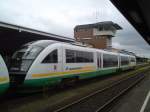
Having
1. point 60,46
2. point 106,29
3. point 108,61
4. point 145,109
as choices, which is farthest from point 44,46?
point 106,29

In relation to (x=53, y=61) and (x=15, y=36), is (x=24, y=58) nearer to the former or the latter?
(x=53, y=61)

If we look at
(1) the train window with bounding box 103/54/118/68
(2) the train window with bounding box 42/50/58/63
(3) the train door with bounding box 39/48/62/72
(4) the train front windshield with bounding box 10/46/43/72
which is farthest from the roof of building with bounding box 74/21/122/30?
(4) the train front windshield with bounding box 10/46/43/72

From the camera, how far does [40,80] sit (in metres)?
11.4

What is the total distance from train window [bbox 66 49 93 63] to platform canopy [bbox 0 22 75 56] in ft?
9.79

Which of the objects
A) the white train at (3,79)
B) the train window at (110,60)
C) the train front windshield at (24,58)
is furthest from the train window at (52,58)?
the train window at (110,60)

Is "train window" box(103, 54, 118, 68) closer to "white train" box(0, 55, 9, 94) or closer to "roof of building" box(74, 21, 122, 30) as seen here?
"white train" box(0, 55, 9, 94)

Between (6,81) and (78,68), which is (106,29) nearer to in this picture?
(78,68)

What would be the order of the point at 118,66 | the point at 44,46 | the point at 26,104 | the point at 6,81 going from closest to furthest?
the point at 6,81 < the point at 26,104 < the point at 44,46 < the point at 118,66

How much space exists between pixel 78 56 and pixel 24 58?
5.15 m

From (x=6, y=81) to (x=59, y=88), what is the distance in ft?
20.6

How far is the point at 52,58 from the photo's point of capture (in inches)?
494

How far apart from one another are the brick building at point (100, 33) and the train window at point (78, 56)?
48.7m

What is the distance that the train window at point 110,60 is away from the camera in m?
23.1

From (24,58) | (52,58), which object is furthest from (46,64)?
(24,58)
